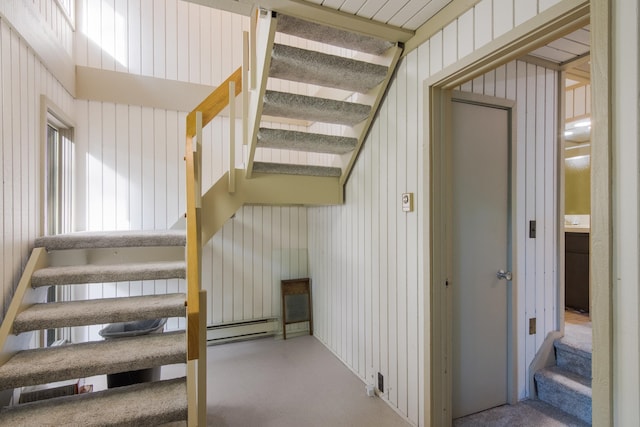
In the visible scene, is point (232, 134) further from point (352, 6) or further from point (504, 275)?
point (504, 275)

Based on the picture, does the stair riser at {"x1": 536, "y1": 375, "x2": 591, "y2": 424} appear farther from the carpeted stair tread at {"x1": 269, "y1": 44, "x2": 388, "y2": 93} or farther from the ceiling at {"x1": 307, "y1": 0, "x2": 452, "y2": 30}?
the ceiling at {"x1": 307, "y1": 0, "x2": 452, "y2": 30}

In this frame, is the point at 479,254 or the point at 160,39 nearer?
the point at 479,254

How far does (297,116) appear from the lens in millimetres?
2406

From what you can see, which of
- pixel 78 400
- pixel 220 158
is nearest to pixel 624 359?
pixel 78 400

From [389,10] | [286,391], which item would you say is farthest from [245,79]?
[286,391]

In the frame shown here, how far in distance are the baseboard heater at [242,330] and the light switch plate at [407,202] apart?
2.48m

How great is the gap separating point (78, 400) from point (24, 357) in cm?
41

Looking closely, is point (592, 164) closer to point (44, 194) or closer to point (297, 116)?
point (297, 116)

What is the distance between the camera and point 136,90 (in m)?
3.28

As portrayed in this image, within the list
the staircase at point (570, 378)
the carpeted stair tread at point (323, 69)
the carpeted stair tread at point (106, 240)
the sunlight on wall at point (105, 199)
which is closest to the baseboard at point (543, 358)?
the staircase at point (570, 378)

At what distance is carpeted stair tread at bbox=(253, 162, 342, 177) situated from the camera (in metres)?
2.56

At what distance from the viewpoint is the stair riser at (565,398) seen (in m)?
2.09

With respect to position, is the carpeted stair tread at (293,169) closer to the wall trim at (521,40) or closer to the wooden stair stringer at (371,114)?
the wooden stair stringer at (371,114)

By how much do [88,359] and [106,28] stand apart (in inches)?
126
